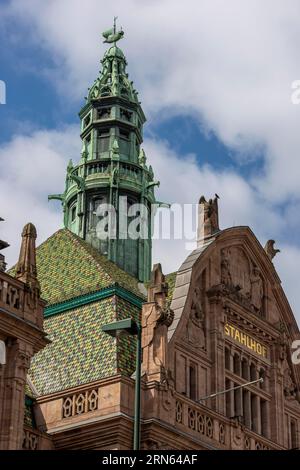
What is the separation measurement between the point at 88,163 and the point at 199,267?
40.0 feet

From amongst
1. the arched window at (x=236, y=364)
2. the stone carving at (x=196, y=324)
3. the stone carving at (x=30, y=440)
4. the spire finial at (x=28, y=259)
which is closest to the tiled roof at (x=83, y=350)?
the stone carving at (x=196, y=324)

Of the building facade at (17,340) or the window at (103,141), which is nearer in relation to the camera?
the building facade at (17,340)

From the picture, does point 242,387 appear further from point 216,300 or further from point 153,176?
point 153,176

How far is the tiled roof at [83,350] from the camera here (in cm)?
3922

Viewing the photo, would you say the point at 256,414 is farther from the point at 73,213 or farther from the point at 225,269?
the point at 73,213

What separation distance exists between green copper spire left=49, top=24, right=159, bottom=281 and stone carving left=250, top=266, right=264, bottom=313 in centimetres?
659

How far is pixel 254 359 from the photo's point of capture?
45844mm

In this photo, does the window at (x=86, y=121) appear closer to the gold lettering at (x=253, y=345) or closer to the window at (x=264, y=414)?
the gold lettering at (x=253, y=345)

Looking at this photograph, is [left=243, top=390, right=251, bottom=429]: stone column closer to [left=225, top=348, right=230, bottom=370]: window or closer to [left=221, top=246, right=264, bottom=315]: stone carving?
[left=225, top=348, right=230, bottom=370]: window

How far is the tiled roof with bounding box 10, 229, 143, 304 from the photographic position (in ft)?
144

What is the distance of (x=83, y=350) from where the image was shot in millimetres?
40562

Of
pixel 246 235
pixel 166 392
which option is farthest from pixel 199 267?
pixel 166 392

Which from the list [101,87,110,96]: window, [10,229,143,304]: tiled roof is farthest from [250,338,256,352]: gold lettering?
[101,87,110,96]: window

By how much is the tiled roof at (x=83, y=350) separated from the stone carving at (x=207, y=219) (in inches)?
187
